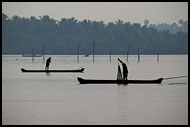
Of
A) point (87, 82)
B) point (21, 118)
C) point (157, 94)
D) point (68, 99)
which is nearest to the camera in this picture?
point (21, 118)

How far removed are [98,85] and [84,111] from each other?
699 inches

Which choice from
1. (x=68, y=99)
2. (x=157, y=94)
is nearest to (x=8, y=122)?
(x=68, y=99)

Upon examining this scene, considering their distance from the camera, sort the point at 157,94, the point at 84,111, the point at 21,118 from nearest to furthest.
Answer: the point at 21,118 → the point at 84,111 → the point at 157,94

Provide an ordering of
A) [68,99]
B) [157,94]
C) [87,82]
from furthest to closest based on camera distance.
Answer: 1. [87,82]
2. [157,94]
3. [68,99]

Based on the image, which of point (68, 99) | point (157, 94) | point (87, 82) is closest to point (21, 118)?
point (68, 99)

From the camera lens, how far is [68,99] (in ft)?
97.3

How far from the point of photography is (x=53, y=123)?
19562mm

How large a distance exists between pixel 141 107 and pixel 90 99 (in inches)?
196

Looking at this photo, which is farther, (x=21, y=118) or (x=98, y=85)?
(x=98, y=85)

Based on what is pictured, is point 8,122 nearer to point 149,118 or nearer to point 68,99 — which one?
point 149,118

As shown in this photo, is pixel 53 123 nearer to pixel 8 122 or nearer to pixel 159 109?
pixel 8 122

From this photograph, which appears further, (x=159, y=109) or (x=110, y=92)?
(x=110, y=92)

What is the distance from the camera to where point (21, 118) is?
2094 centimetres

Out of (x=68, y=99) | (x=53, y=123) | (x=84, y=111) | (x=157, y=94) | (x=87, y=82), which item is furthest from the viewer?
(x=87, y=82)
